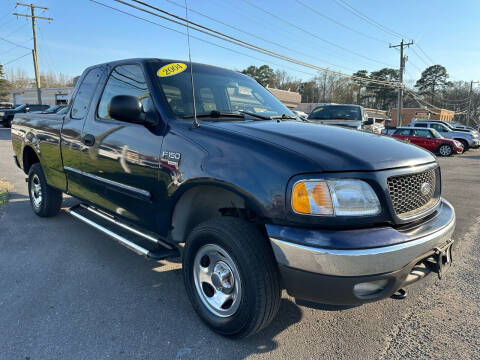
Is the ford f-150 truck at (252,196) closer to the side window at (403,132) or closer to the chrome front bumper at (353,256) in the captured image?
the chrome front bumper at (353,256)

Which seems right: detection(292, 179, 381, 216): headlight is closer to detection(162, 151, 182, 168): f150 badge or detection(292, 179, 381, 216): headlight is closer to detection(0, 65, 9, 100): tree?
detection(162, 151, 182, 168): f150 badge

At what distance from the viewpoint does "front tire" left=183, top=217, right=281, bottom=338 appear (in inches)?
80.4

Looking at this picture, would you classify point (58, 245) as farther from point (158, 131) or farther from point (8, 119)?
point (8, 119)

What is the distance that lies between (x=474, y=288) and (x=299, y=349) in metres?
1.97

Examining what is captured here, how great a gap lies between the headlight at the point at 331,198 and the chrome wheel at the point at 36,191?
4.24 metres

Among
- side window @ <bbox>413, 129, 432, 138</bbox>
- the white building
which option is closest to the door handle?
side window @ <bbox>413, 129, 432, 138</bbox>

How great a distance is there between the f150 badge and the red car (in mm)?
19012

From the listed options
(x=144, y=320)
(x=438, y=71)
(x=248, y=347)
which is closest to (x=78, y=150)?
(x=144, y=320)

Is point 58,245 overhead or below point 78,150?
below

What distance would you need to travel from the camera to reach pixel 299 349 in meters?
2.27

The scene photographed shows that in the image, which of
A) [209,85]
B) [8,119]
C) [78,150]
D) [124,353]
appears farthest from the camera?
[8,119]

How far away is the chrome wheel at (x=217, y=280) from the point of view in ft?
7.40

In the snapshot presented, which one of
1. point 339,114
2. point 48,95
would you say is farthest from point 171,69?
point 48,95

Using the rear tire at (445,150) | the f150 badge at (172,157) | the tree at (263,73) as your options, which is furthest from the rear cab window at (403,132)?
the tree at (263,73)
